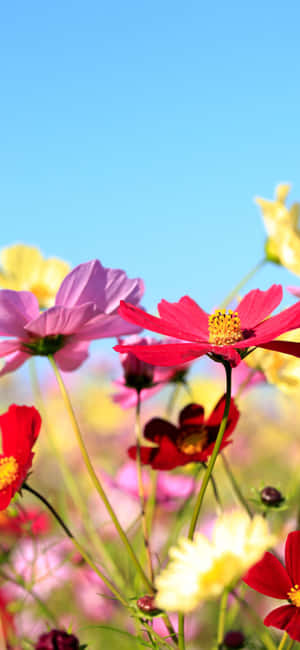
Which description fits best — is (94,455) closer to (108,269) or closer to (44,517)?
(44,517)

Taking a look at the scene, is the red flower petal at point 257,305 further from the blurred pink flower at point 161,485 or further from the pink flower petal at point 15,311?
the blurred pink flower at point 161,485

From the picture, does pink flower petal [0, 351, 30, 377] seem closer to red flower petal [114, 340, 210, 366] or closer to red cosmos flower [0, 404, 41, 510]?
red cosmos flower [0, 404, 41, 510]

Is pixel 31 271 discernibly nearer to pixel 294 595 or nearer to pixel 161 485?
pixel 161 485

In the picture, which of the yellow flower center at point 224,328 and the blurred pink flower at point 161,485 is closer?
the yellow flower center at point 224,328

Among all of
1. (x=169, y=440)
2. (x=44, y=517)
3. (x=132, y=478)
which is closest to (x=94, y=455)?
(x=44, y=517)

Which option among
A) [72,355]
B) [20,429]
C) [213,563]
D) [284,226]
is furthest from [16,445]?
[284,226]

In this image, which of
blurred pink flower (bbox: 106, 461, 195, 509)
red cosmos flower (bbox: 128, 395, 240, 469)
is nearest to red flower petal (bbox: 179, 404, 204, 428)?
red cosmos flower (bbox: 128, 395, 240, 469)

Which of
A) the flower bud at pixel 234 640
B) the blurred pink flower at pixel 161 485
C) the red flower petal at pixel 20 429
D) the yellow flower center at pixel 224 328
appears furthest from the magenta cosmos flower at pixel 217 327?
the blurred pink flower at pixel 161 485
